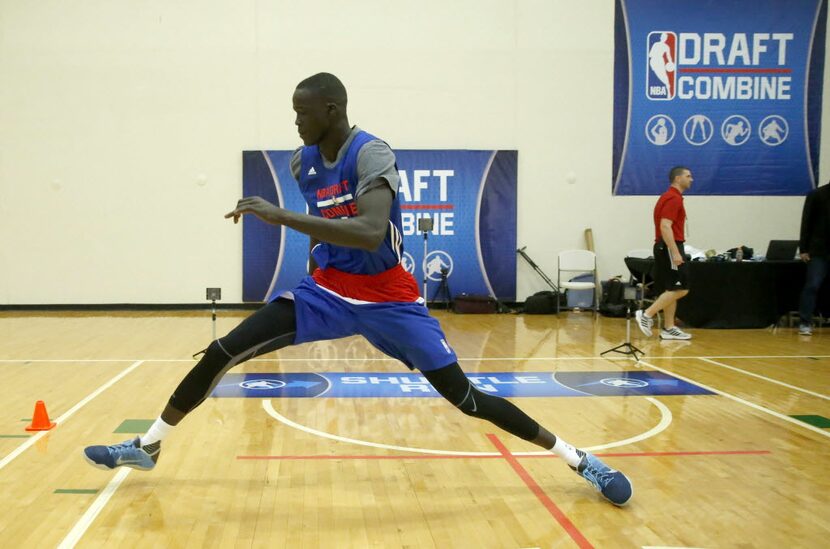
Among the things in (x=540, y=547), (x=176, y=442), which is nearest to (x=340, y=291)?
(x=540, y=547)

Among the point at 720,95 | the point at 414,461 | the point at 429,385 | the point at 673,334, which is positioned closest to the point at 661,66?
the point at 720,95

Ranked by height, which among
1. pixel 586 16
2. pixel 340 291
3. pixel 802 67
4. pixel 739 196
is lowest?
pixel 340 291

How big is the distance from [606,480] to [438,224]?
29.5 feet

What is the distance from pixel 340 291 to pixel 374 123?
9289mm

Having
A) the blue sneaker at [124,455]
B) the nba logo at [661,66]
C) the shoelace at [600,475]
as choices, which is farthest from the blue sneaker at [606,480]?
the nba logo at [661,66]

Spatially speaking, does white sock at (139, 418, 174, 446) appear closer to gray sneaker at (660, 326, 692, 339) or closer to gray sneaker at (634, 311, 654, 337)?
gray sneaker at (634, 311, 654, 337)

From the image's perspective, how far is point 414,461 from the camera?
4.00 metres

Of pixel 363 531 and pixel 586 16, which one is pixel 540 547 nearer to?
pixel 363 531

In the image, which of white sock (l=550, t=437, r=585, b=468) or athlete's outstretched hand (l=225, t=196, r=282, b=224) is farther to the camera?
white sock (l=550, t=437, r=585, b=468)

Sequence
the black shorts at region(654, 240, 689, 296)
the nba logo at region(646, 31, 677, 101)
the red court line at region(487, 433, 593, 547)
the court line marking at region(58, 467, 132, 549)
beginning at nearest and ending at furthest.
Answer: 1. the court line marking at region(58, 467, 132, 549)
2. the red court line at region(487, 433, 593, 547)
3. the black shorts at region(654, 240, 689, 296)
4. the nba logo at region(646, 31, 677, 101)

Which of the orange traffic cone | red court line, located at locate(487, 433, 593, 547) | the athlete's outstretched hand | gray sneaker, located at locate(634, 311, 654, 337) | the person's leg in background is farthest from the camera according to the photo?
the person's leg in background

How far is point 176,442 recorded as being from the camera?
169 inches

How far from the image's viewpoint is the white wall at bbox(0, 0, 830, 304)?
38.9ft

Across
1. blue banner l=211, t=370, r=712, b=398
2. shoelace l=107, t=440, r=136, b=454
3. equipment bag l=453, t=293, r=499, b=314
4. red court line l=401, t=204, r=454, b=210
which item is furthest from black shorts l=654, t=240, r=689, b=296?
shoelace l=107, t=440, r=136, b=454
